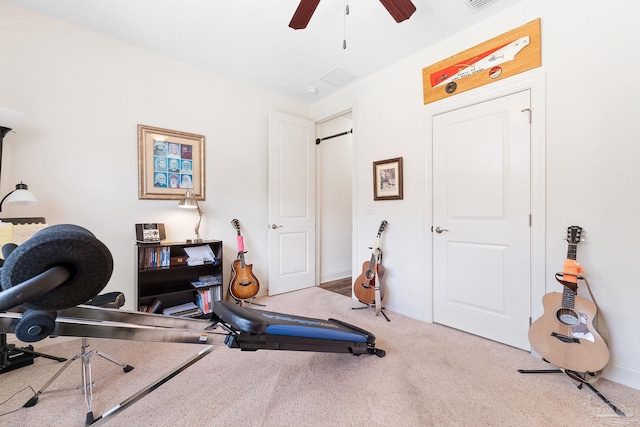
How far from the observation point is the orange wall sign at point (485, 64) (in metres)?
2.02

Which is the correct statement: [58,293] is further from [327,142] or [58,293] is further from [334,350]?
[327,142]

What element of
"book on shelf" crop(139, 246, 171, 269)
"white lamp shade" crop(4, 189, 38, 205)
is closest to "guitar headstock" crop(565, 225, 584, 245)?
"book on shelf" crop(139, 246, 171, 269)

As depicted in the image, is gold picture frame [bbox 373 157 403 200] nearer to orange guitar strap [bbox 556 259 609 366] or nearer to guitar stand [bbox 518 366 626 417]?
orange guitar strap [bbox 556 259 609 366]

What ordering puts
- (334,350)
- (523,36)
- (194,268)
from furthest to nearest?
(194,268)
(523,36)
(334,350)

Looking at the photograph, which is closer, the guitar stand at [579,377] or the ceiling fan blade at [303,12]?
the guitar stand at [579,377]

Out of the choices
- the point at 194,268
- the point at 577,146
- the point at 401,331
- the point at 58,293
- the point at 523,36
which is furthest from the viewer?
the point at 194,268

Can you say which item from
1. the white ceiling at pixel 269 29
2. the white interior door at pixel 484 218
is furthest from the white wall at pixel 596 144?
the white ceiling at pixel 269 29

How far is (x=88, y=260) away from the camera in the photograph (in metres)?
0.58

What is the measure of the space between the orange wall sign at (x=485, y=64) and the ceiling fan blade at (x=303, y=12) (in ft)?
4.74

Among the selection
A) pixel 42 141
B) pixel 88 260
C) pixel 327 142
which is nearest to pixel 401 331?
pixel 88 260

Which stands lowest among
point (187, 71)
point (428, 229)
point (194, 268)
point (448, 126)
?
point (194, 268)

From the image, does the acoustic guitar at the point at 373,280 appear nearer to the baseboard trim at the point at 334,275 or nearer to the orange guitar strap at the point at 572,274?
→ the baseboard trim at the point at 334,275

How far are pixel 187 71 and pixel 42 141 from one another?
148 cm

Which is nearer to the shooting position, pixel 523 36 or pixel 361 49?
pixel 523 36
